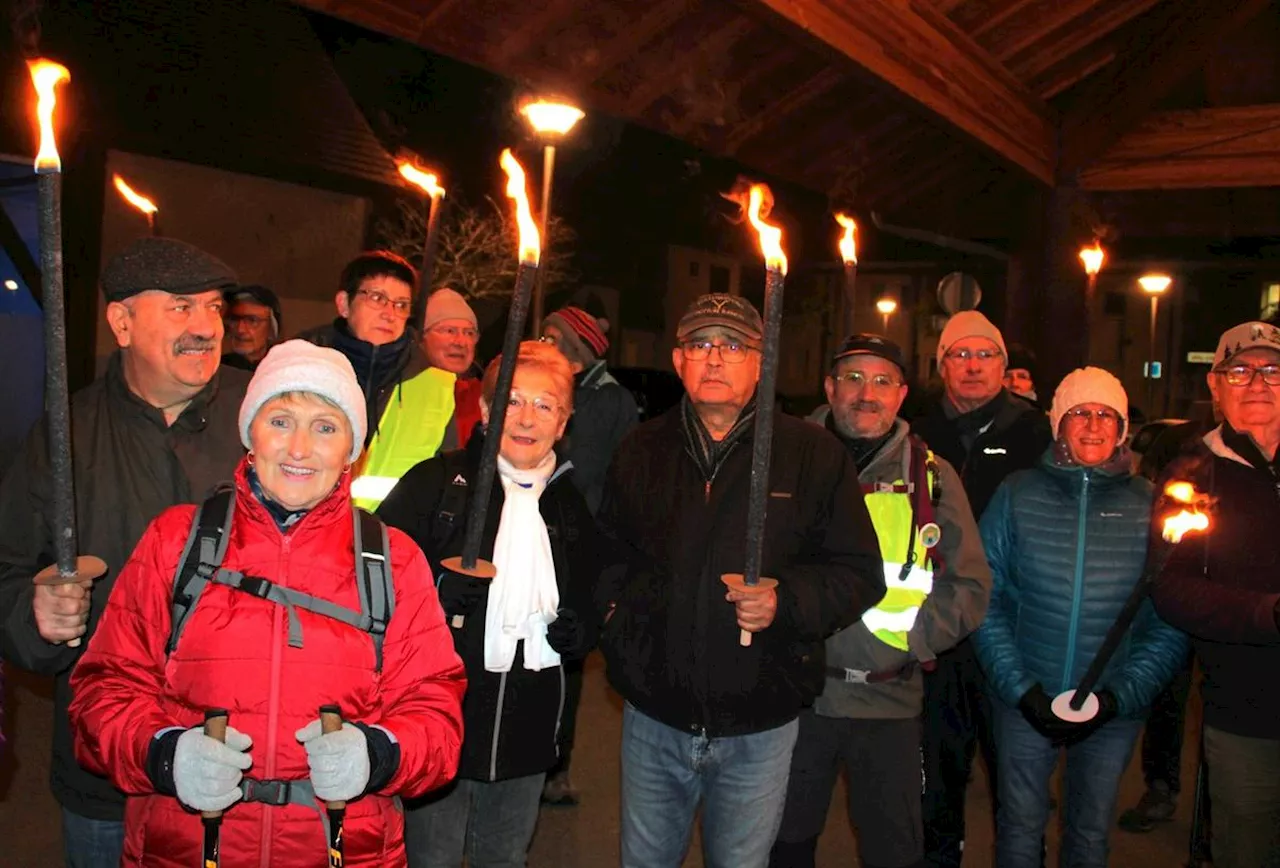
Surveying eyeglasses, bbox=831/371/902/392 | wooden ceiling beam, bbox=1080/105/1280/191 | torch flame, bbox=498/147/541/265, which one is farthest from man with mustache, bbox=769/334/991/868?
wooden ceiling beam, bbox=1080/105/1280/191

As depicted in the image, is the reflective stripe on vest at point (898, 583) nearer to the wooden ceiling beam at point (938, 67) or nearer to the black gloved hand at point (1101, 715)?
the black gloved hand at point (1101, 715)

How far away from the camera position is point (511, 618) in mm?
3414

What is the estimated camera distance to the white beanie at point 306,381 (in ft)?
8.87

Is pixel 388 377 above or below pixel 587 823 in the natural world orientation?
above

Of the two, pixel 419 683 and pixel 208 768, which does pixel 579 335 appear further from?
pixel 208 768

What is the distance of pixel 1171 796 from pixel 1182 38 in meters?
4.61

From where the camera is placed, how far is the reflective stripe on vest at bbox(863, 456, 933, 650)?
4.02 metres

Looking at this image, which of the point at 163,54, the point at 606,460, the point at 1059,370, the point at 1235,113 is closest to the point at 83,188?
the point at 163,54

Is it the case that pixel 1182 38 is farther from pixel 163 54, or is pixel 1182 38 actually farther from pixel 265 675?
pixel 163 54

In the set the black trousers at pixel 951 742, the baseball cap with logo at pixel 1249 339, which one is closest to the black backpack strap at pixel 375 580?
the black trousers at pixel 951 742

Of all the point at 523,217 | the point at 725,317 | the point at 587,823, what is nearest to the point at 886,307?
the point at 587,823

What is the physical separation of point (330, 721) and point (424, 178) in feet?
8.75

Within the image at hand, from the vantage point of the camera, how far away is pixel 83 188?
13.0 meters

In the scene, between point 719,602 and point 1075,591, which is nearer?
point 719,602
